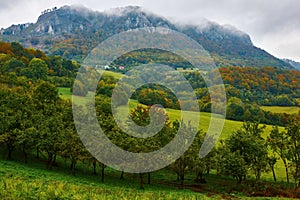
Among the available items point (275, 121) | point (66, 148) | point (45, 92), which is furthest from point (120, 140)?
point (275, 121)

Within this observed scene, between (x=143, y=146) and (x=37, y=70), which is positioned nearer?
(x=143, y=146)

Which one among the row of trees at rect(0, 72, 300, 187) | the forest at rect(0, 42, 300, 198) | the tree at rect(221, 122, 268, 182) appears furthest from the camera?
the tree at rect(221, 122, 268, 182)

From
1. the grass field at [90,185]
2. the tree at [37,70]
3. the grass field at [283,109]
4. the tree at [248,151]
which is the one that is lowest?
the grass field at [90,185]

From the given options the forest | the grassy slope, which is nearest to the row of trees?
the forest

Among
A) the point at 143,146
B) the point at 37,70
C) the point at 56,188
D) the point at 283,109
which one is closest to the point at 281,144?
the point at 143,146

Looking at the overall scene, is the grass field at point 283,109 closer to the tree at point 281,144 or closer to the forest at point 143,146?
the forest at point 143,146

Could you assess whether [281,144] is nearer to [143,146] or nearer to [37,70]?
[143,146]

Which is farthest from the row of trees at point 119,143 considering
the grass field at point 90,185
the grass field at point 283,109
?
the grass field at point 283,109

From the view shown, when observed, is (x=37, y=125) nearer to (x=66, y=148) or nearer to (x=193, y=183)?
(x=66, y=148)

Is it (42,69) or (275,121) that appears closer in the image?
(42,69)

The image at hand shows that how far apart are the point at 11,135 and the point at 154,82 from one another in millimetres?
72070

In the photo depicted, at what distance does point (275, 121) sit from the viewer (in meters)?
119

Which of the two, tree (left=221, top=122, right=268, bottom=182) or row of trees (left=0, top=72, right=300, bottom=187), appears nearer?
row of trees (left=0, top=72, right=300, bottom=187)

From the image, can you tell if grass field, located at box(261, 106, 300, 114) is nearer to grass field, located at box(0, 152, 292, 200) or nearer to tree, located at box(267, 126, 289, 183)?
tree, located at box(267, 126, 289, 183)
